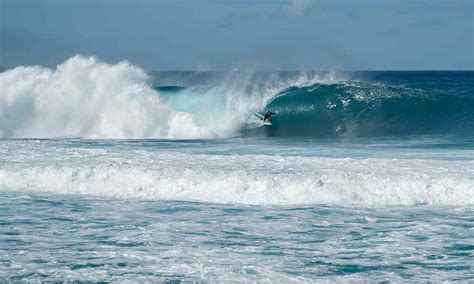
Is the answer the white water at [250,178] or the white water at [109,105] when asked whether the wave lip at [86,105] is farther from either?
the white water at [250,178]

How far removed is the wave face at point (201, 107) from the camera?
89.4ft

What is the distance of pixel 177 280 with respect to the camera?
8.14m

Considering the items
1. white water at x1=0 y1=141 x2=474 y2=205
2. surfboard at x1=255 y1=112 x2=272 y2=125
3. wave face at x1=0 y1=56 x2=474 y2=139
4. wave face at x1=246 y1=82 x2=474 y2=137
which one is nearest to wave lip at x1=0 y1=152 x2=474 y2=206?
white water at x1=0 y1=141 x2=474 y2=205

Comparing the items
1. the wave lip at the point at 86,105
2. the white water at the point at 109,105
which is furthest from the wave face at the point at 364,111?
the wave lip at the point at 86,105

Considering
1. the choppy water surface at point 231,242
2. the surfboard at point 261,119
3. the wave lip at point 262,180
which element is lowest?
the choppy water surface at point 231,242

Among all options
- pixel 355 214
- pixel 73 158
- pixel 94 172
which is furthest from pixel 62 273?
pixel 73 158

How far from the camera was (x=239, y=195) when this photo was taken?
13547mm

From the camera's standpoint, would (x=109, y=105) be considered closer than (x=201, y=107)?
Yes

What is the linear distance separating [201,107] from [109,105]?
3.94 meters

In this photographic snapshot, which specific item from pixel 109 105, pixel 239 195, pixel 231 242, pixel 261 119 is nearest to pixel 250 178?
pixel 239 195

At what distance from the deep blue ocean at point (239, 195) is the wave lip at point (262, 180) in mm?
43

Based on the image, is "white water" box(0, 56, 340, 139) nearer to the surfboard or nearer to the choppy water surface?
the surfboard

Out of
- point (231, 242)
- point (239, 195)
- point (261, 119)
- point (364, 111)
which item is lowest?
point (231, 242)

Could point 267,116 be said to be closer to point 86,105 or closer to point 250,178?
point 86,105
